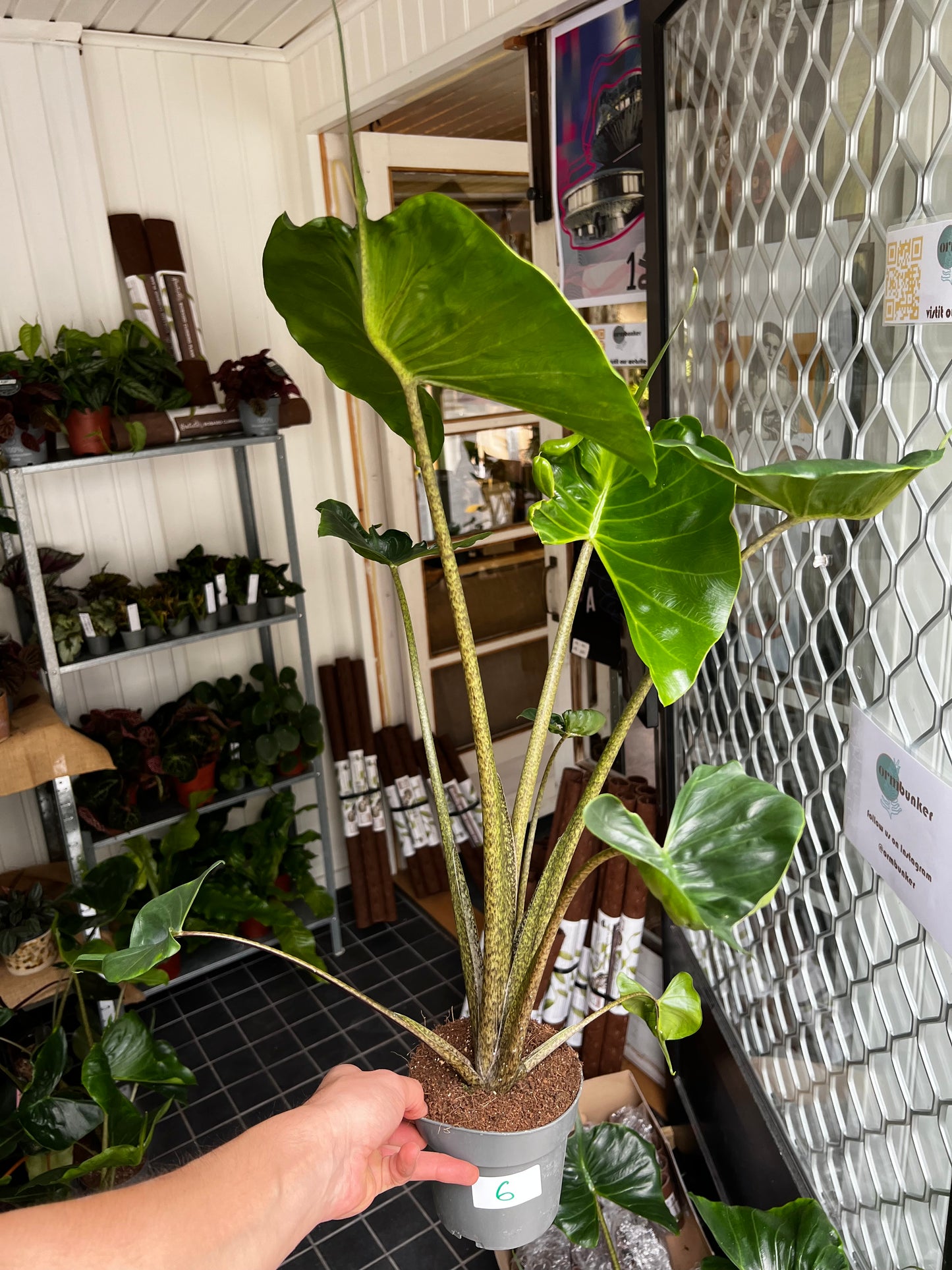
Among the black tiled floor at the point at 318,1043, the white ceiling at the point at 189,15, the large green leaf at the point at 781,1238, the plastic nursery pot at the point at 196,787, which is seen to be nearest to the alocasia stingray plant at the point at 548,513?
the large green leaf at the point at 781,1238

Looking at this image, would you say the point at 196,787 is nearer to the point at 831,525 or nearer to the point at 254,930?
the point at 254,930

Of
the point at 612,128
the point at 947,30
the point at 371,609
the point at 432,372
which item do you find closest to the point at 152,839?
the point at 371,609

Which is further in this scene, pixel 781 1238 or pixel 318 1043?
pixel 318 1043

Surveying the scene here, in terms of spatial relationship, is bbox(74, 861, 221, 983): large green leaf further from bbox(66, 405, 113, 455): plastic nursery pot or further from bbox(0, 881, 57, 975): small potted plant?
bbox(66, 405, 113, 455): plastic nursery pot

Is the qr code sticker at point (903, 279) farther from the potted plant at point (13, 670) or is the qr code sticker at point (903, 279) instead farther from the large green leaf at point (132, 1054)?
the potted plant at point (13, 670)

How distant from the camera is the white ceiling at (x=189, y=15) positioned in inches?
87.3

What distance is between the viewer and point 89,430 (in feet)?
7.56

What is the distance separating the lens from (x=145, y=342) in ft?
8.47

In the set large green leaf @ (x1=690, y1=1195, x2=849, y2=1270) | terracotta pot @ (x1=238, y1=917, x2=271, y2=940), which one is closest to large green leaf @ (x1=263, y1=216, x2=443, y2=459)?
large green leaf @ (x1=690, y1=1195, x2=849, y2=1270)

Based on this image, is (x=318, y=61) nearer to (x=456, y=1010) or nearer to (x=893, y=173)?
(x=893, y=173)

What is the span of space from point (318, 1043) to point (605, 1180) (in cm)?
150

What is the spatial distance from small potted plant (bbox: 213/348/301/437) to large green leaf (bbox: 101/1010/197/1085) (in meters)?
1.59

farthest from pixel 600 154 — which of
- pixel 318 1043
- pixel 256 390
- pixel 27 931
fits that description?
pixel 318 1043

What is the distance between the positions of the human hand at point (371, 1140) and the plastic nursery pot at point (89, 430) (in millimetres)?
1871
